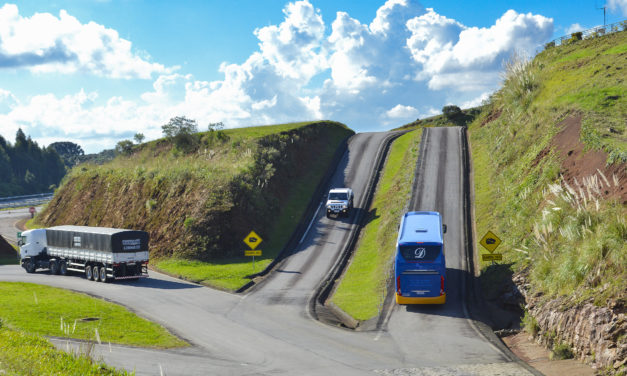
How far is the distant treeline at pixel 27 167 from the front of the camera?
13650 centimetres

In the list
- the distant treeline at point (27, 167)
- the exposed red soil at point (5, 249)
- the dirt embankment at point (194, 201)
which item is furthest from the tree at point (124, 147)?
the distant treeline at point (27, 167)

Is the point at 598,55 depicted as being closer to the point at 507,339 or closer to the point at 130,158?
the point at 507,339

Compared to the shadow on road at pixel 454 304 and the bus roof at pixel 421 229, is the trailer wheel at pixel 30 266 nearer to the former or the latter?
the bus roof at pixel 421 229

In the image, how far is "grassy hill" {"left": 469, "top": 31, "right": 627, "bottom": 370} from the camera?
746 inches

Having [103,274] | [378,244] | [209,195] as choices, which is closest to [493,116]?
[378,244]

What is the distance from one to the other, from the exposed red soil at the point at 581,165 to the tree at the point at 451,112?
4051 cm

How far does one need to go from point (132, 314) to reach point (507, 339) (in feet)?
60.6

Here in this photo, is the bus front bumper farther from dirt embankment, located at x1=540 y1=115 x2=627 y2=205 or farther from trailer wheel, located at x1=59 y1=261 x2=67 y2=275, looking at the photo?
trailer wheel, located at x1=59 y1=261 x2=67 y2=275

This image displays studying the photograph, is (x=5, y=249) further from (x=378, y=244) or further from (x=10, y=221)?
(x=378, y=244)

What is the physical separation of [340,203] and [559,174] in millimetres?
21563

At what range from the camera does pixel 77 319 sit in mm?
24219

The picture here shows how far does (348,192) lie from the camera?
48.7m

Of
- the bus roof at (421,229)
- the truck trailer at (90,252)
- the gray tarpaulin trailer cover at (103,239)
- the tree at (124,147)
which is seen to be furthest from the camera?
the tree at (124,147)

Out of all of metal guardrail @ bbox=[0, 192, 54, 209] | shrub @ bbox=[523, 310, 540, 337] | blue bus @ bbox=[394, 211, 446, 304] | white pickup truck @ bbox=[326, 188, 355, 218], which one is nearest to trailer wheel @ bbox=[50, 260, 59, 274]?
white pickup truck @ bbox=[326, 188, 355, 218]
